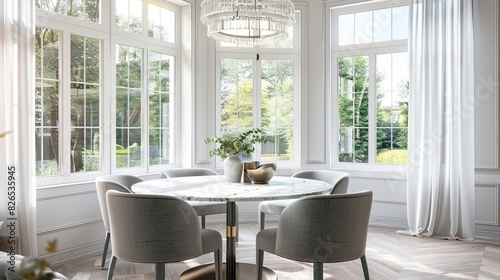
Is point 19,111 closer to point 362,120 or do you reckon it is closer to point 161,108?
point 161,108

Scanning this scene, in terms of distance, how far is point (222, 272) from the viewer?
3279 mm

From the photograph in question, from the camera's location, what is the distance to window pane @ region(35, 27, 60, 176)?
3582 mm

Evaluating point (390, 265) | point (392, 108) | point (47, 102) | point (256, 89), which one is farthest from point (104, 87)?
point (392, 108)

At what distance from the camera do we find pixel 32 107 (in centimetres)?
325

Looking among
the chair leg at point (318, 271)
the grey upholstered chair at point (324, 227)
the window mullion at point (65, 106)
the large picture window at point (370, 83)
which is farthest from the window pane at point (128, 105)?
the chair leg at point (318, 271)

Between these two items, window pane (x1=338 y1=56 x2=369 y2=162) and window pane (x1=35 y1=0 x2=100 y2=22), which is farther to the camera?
window pane (x1=338 y1=56 x2=369 y2=162)

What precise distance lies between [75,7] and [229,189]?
7.94 feet

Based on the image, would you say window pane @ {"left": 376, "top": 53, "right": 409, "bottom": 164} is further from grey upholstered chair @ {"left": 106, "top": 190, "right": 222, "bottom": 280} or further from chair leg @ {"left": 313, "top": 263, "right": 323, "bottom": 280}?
grey upholstered chair @ {"left": 106, "top": 190, "right": 222, "bottom": 280}

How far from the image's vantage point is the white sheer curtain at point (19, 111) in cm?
307

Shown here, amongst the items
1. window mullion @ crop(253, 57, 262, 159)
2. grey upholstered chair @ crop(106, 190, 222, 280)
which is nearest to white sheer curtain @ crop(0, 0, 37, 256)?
grey upholstered chair @ crop(106, 190, 222, 280)

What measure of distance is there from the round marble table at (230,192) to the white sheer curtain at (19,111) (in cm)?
91

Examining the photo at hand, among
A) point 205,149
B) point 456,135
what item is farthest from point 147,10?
point 456,135

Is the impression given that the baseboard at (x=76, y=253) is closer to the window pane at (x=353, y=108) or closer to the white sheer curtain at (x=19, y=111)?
the white sheer curtain at (x=19, y=111)

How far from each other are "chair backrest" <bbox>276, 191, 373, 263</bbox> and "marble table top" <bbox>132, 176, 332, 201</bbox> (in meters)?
0.24
